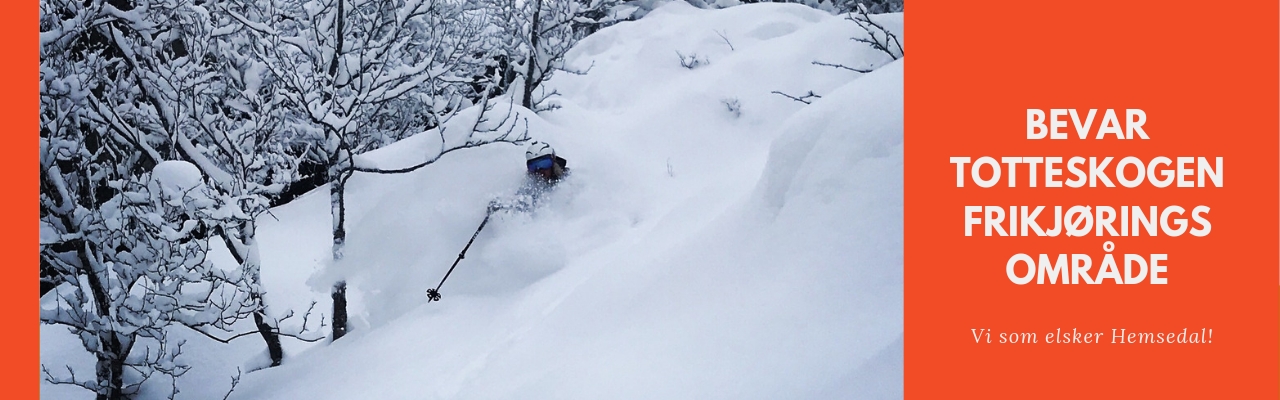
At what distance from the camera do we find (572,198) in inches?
309

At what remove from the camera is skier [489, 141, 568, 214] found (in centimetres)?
761

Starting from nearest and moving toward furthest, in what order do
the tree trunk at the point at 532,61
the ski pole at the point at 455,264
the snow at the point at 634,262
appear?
the snow at the point at 634,262, the ski pole at the point at 455,264, the tree trunk at the point at 532,61

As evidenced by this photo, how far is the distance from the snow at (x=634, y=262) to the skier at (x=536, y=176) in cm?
17

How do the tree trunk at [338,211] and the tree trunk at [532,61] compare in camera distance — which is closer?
the tree trunk at [338,211]

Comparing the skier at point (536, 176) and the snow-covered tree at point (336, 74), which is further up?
the snow-covered tree at point (336, 74)

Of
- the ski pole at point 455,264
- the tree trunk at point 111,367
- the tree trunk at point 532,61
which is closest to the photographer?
the tree trunk at point 111,367

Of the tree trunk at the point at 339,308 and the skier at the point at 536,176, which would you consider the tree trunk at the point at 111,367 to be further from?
the skier at the point at 536,176

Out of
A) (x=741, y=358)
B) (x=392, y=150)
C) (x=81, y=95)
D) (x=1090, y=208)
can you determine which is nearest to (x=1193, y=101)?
(x=1090, y=208)

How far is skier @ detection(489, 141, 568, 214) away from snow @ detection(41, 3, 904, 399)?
165 millimetres

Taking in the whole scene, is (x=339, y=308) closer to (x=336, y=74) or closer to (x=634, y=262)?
(x=336, y=74)

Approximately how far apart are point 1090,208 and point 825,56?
829 centimetres

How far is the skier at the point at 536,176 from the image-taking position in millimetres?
7605

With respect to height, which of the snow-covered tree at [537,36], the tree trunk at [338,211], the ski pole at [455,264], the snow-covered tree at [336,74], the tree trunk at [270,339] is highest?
the snow-covered tree at [537,36]

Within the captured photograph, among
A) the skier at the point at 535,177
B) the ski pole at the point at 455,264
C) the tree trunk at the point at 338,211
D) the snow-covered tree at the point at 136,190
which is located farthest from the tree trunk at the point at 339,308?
the skier at the point at 535,177
